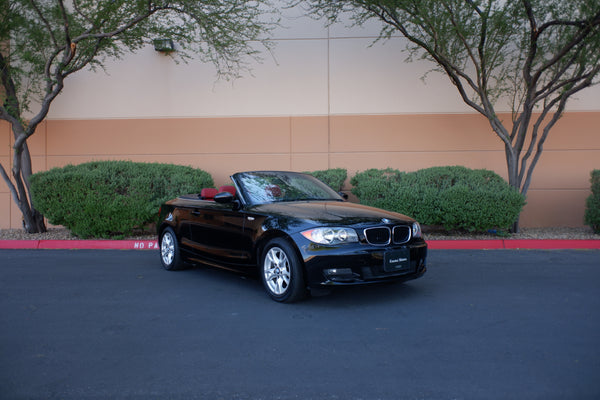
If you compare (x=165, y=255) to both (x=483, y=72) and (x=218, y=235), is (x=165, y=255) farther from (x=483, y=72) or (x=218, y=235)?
(x=483, y=72)

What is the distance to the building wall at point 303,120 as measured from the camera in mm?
11750

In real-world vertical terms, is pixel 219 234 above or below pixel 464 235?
above

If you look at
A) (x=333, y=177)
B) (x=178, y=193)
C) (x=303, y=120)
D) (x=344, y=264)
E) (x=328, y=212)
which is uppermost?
(x=303, y=120)

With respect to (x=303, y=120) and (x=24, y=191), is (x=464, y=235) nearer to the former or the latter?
(x=303, y=120)

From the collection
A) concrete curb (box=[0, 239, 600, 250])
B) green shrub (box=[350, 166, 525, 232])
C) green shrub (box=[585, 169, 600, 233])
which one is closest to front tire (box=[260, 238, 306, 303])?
concrete curb (box=[0, 239, 600, 250])

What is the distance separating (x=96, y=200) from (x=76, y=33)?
3.60 meters

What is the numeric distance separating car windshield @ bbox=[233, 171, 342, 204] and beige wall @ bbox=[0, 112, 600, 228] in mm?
5398

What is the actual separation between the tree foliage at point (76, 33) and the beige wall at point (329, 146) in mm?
1325

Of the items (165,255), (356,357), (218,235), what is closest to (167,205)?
(165,255)

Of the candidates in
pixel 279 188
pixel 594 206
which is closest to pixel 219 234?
pixel 279 188

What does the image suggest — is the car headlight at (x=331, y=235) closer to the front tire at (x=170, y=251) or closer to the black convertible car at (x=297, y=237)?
the black convertible car at (x=297, y=237)

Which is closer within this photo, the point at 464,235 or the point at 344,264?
the point at 344,264

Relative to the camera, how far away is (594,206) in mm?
9984

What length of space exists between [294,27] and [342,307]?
904 centimetres
